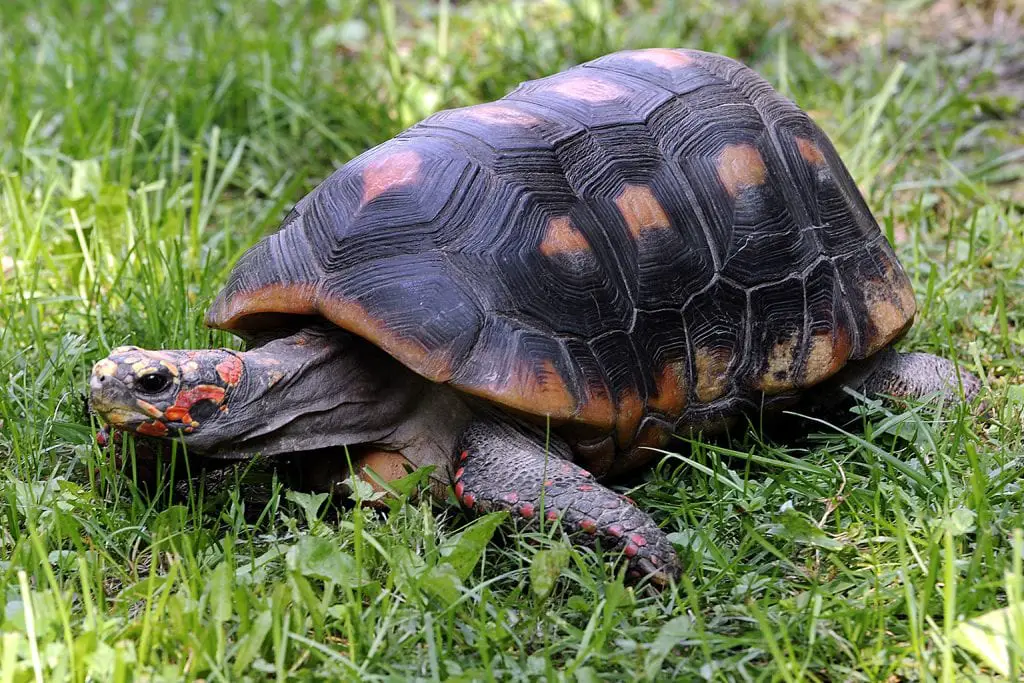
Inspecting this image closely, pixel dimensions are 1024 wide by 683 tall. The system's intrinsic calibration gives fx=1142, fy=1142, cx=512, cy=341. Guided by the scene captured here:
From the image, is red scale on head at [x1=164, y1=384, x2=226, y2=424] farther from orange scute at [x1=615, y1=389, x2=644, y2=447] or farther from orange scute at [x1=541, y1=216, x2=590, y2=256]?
orange scute at [x1=615, y1=389, x2=644, y2=447]

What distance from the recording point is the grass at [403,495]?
2307mm

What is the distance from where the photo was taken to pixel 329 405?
2.92m

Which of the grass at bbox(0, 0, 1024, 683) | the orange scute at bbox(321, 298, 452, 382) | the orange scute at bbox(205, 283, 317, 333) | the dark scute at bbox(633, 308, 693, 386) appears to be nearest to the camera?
the grass at bbox(0, 0, 1024, 683)

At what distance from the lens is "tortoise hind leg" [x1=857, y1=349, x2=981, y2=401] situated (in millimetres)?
3510

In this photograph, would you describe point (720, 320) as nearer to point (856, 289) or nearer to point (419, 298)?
point (856, 289)

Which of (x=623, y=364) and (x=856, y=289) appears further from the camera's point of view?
(x=856, y=289)

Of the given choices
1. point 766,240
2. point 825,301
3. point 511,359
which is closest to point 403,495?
point 511,359

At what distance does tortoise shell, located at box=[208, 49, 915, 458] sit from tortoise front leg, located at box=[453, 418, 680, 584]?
14cm

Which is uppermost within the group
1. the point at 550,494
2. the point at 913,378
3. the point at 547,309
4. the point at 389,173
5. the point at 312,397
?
the point at 389,173

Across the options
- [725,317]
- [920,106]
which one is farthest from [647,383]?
[920,106]

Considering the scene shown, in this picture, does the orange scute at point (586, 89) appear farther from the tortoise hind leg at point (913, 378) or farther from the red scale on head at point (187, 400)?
the red scale on head at point (187, 400)

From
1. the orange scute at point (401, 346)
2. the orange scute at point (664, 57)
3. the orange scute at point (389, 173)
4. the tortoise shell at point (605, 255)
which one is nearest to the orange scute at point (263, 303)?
the tortoise shell at point (605, 255)

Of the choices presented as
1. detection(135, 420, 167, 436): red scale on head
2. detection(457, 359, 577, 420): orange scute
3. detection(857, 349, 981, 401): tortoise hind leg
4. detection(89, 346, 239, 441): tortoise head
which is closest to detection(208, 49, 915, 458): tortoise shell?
detection(457, 359, 577, 420): orange scute

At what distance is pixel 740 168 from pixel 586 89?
1.66 feet
